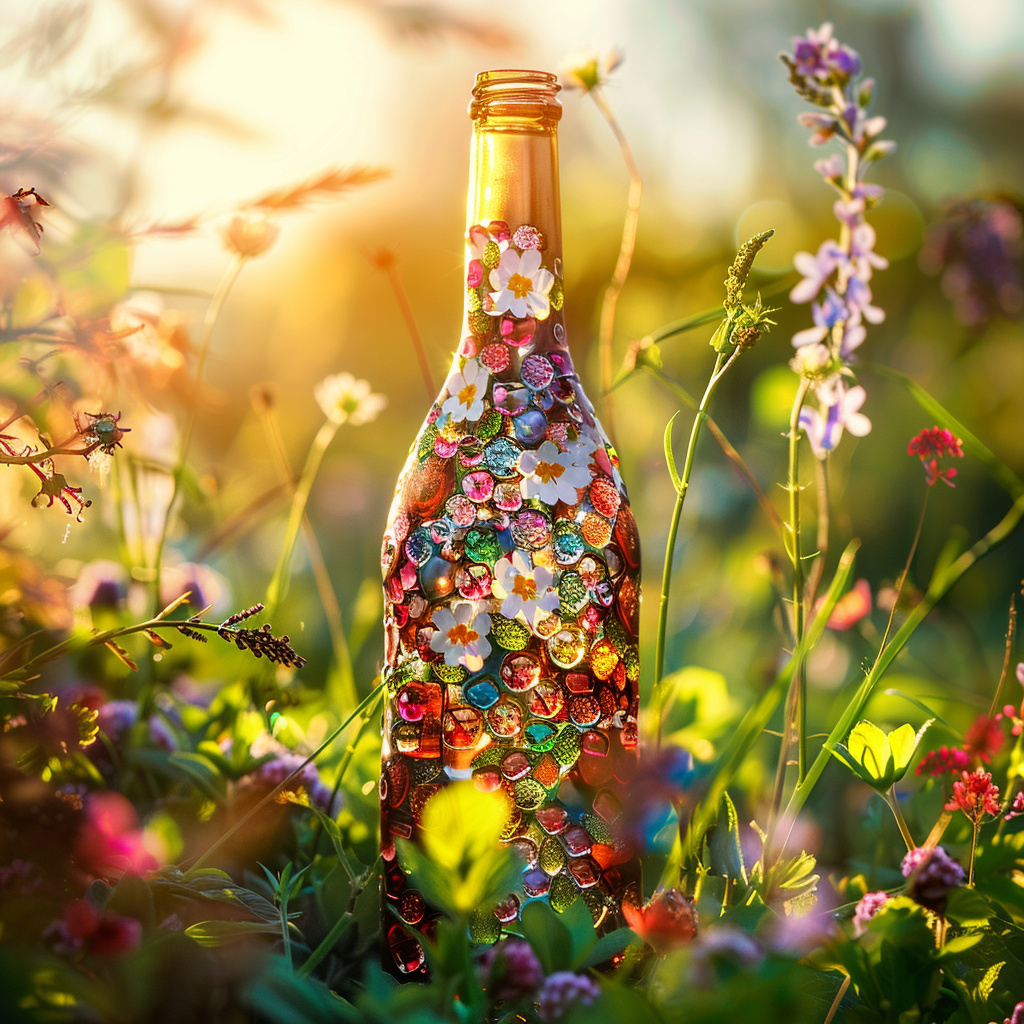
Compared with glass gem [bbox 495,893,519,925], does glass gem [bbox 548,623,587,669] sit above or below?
above

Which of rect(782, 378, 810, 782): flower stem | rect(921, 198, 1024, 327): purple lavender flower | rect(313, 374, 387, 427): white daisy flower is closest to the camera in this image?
rect(782, 378, 810, 782): flower stem

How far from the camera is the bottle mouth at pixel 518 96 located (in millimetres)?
436

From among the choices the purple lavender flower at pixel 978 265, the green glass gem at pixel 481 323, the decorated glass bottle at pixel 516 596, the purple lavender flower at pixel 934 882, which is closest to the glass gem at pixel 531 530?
the decorated glass bottle at pixel 516 596

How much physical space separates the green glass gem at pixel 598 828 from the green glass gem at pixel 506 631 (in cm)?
9

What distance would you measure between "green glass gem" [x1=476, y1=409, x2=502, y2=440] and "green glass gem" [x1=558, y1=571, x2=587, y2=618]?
8 centimetres

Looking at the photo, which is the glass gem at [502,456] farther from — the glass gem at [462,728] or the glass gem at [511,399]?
the glass gem at [462,728]

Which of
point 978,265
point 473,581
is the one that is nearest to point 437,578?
point 473,581

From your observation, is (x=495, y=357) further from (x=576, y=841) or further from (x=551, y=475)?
(x=576, y=841)

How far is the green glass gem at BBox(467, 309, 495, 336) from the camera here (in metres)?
0.46

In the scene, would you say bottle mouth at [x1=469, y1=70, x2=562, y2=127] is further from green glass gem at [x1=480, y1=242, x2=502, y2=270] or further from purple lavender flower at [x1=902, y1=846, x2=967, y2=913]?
purple lavender flower at [x1=902, y1=846, x2=967, y2=913]

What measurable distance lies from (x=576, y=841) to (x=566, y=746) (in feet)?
0.15

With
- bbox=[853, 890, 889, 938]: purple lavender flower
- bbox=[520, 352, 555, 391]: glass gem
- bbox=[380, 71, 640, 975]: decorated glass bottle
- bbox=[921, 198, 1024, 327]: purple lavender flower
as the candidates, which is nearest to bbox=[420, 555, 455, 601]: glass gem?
bbox=[380, 71, 640, 975]: decorated glass bottle

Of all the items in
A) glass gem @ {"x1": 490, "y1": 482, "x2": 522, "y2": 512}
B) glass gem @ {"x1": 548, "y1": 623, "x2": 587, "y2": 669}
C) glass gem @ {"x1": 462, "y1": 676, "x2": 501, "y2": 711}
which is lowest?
glass gem @ {"x1": 462, "y1": 676, "x2": 501, "y2": 711}

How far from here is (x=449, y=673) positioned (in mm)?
427
